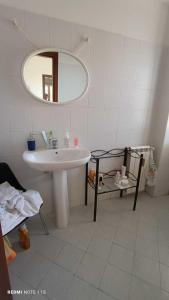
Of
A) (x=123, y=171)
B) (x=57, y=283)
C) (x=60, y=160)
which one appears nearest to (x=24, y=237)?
(x=57, y=283)

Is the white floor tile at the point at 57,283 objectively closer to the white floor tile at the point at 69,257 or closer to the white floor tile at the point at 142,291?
the white floor tile at the point at 69,257

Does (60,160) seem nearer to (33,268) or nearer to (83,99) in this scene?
(83,99)

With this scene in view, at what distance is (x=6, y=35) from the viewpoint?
1.28 m

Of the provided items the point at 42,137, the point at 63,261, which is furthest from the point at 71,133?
the point at 63,261

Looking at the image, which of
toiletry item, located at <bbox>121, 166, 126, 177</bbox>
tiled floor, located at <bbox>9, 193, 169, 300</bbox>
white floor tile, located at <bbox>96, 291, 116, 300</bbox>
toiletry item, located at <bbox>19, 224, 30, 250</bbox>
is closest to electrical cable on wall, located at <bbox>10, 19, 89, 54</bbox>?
toiletry item, located at <bbox>121, 166, 126, 177</bbox>

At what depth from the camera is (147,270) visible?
1314 mm

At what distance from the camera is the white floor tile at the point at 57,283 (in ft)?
3.75

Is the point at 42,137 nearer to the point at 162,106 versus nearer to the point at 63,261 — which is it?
the point at 63,261

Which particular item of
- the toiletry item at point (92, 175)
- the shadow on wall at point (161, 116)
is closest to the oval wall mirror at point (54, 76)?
the toiletry item at point (92, 175)

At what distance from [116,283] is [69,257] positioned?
16.1 inches

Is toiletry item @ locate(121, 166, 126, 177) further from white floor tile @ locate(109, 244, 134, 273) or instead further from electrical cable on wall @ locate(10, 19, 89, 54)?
electrical cable on wall @ locate(10, 19, 89, 54)

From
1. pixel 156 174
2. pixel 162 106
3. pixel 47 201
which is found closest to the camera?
pixel 47 201

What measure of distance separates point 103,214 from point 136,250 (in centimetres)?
52

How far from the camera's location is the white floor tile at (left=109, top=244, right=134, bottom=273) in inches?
52.7
